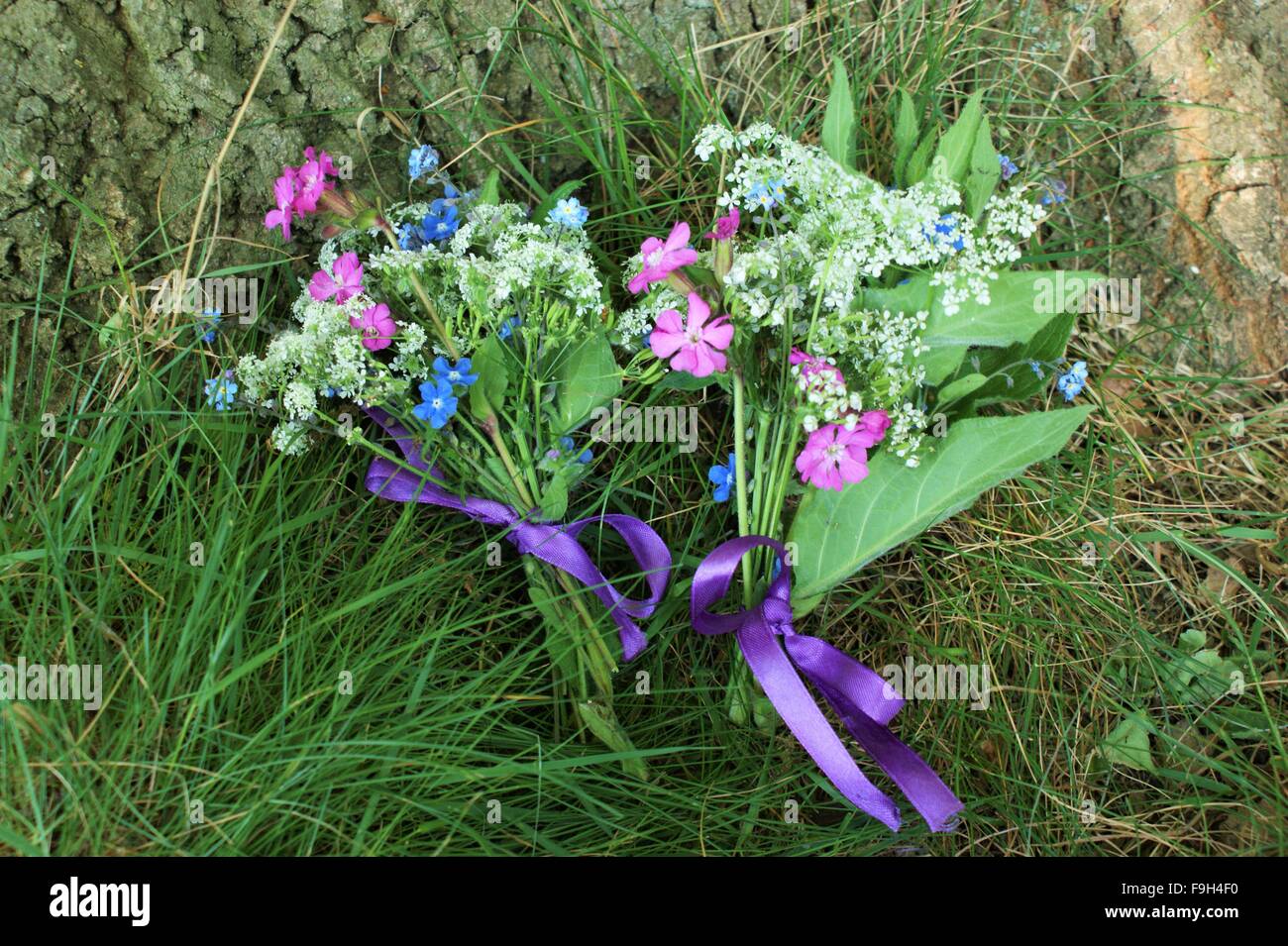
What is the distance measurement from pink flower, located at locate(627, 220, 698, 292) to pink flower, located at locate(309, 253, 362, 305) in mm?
442

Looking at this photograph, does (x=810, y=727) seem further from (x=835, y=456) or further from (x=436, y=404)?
(x=436, y=404)

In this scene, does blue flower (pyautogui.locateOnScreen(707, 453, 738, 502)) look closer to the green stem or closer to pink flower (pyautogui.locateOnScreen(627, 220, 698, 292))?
the green stem

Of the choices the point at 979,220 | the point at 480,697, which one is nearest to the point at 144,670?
the point at 480,697

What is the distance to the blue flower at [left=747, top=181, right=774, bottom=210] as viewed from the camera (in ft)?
5.05

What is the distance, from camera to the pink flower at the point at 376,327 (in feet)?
5.00

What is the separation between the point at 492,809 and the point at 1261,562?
1.61 m

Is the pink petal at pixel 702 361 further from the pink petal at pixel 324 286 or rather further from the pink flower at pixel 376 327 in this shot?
the pink petal at pixel 324 286

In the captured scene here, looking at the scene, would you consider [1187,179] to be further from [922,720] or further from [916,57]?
[922,720]

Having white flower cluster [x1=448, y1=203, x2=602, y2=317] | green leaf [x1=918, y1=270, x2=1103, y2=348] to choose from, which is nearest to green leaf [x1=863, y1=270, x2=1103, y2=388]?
green leaf [x1=918, y1=270, x2=1103, y2=348]

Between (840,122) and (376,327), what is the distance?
892mm

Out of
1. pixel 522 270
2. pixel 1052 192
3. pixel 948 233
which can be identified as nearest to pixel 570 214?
pixel 522 270

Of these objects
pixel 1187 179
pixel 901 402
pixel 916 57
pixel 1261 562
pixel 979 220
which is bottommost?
pixel 1261 562
